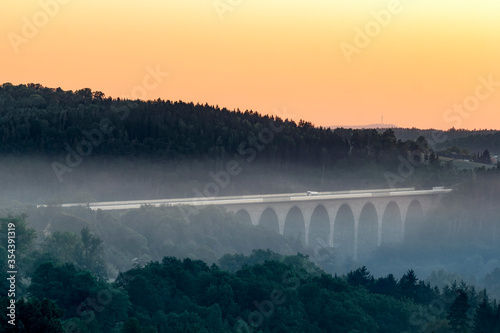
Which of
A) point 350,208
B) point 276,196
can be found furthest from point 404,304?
point 350,208

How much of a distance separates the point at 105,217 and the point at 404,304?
33959mm

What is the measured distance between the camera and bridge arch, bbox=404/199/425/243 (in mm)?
130413

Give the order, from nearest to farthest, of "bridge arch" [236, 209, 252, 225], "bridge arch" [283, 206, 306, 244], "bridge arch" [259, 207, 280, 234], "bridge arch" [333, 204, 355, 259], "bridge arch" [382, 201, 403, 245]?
"bridge arch" [236, 209, 252, 225], "bridge arch" [259, 207, 280, 234], "bridge arch" [283, 206, 306, 244], "bridge arch" [333, 204, 355, 259], "bridge arch" [382, 201, 403, 245]

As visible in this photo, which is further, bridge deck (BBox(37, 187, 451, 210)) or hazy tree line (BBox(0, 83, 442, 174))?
hazy tree line (BBox(0, 83, 442, 174))

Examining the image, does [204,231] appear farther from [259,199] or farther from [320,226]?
[320,226]

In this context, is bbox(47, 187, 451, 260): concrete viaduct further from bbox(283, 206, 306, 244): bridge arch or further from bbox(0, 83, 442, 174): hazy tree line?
bbox(0, 83, 442, 174): hazy tree line

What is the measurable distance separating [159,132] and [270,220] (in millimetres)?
22640

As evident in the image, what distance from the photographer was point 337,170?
138000 millimetres

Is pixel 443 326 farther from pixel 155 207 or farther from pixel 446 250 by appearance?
pixel 446 250

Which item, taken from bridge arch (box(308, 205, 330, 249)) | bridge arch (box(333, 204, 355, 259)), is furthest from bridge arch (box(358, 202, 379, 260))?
bridge arch (box(308, 205, 330, 249))

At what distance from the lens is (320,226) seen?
116938mm

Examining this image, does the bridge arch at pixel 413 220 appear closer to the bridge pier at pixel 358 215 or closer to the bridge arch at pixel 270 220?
the bridge pier at pixel 358 215
